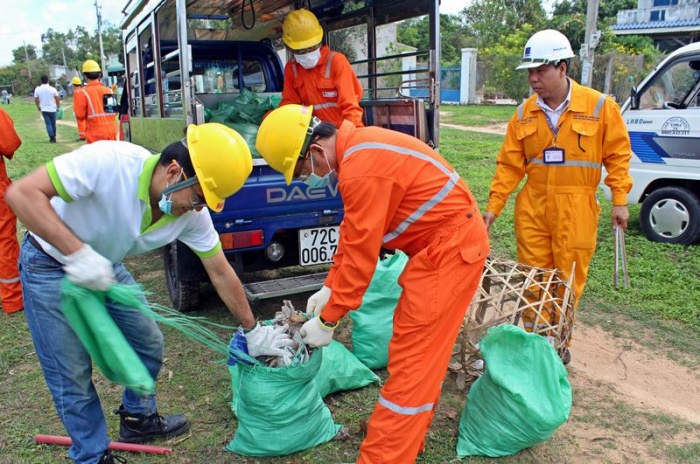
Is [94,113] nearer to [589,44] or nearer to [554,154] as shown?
[554,154]

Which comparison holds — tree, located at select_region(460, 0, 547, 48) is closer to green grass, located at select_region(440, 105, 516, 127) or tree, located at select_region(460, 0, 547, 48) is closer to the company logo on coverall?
green grass, located at select_region(440, 105, 516, 127)

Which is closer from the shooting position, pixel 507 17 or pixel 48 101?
pixel 48 101

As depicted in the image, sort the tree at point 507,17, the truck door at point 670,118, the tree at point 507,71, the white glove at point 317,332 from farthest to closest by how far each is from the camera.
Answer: the tree at point 507,17 → the tree at point 507,71 → the truck door at point 670,118 → the white glove at point 317,332

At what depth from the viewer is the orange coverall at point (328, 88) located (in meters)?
4.31

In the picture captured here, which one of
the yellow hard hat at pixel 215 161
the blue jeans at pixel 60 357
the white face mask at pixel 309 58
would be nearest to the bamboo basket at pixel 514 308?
the yellow hard hat at pixel 215 161

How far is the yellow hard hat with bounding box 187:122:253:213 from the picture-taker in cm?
209

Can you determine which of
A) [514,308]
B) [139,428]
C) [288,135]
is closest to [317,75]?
[288,135]

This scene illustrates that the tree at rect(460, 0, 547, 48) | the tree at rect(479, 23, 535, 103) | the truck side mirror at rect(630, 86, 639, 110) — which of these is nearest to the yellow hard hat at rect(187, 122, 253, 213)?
the truck side mirror at rect(630, 86, 639, 110)

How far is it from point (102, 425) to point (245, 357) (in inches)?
25.5

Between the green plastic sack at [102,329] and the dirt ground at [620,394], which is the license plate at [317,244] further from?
the green plastic sack at [102,329]

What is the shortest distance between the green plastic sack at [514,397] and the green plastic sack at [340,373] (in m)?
0.69

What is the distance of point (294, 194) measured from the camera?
3764 millimetres

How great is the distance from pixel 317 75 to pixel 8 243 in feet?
9.12

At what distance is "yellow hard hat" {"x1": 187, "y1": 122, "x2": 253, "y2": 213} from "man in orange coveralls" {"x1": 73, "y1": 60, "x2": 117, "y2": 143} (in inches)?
295
